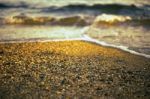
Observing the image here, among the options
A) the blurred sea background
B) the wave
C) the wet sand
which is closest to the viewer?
the wet sand

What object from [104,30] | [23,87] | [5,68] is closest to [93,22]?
[104,30]

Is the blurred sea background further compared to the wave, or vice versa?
→ the wave

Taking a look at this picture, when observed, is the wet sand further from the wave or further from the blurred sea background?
the wave

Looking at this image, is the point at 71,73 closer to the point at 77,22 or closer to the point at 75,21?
the point at 77,22

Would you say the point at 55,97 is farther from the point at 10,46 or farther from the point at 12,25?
the point at 12,25

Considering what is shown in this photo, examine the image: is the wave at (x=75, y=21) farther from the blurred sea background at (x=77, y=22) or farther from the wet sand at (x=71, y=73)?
the wet sand at (x=71, y=73)

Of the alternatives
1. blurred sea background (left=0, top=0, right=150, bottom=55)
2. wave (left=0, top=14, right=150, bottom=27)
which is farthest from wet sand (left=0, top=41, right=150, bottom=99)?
wave (left=0, top=14, right=150, bottom=27)

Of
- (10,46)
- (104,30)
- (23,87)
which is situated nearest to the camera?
(23,87)
